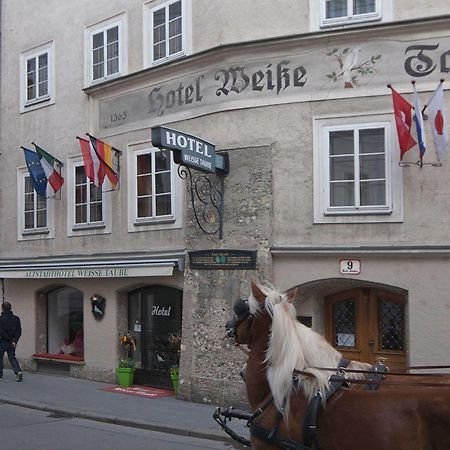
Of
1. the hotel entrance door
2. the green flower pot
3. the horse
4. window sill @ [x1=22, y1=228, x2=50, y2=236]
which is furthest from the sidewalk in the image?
the horse

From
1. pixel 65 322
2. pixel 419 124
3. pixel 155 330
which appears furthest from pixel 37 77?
pixel 419 124

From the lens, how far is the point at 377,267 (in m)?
10.7

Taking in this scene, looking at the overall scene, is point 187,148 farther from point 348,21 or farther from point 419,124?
point 419,124

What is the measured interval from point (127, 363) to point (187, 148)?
532 centimetres

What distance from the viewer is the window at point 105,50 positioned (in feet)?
47.0

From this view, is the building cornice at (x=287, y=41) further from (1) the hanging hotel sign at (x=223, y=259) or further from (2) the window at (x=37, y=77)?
(1) the hanging hotel sign at (x=223, y=259)

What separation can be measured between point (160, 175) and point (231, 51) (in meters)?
3.00

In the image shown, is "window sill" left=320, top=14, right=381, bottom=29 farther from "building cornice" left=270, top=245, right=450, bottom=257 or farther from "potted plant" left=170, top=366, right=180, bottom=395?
"potted plant" left=170, top=366, right=180, bottom=395

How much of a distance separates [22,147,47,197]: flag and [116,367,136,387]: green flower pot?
4.75 metres

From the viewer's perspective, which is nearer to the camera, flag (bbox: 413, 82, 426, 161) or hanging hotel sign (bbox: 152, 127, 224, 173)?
flag (bbox: 413, 82, 426, 161)

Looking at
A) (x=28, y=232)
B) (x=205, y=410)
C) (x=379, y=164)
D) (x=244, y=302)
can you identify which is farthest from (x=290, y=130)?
(x=28, y=232)

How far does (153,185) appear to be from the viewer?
13.6 metres

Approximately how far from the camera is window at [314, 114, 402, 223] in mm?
10664

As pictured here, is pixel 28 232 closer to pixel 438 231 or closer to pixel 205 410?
pixel 205 410
